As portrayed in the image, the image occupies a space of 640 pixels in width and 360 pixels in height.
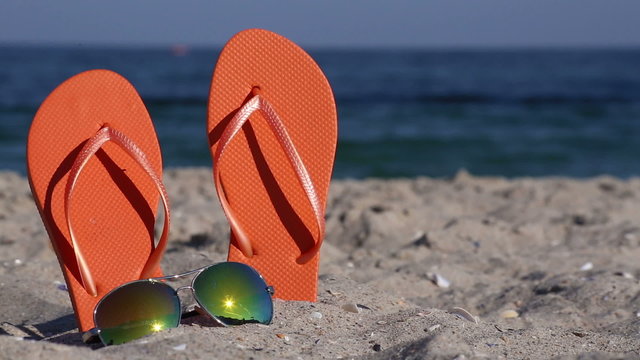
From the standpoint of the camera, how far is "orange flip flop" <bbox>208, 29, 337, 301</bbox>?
1789 millimetres

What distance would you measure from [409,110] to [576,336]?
9.07 m

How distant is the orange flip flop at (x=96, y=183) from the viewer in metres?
1.64

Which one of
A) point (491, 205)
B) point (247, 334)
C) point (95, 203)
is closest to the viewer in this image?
point (247, 334)

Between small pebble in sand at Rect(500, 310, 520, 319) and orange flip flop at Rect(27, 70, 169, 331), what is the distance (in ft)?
Result: 2.97

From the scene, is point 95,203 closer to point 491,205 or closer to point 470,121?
point 491,205

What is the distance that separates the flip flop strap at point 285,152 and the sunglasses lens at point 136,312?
275mm

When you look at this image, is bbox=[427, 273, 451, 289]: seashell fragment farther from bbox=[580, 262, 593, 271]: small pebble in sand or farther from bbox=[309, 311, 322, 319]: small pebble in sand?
bbox=[309, 311, 322, 319]: small pebble in sand

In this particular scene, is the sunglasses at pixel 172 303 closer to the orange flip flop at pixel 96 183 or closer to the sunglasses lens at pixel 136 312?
the sunglasses lens at pixel 136 312

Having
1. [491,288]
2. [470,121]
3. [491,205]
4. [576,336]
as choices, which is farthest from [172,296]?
[470,121]

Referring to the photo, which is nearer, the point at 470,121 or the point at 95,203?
the point at 95,203

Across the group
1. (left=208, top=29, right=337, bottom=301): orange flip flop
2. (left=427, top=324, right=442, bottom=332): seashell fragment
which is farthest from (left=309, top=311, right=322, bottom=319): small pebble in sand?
(left=427, top=324, right=442, bottom=332): seashell fragment

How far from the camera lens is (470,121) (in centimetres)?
922

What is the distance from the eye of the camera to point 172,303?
1.51 meters

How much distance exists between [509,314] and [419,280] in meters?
0.33
